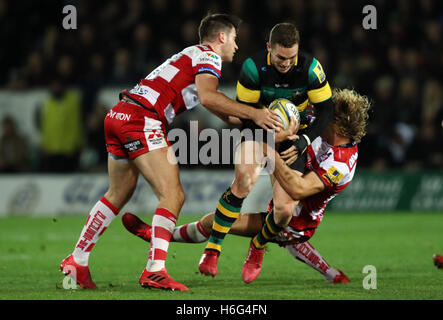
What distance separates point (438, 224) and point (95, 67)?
7013 millimetres

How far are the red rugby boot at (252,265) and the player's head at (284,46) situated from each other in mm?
1712

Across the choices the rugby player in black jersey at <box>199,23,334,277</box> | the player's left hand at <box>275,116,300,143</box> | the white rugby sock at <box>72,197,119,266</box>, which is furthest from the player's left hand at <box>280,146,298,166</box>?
the white rugby sock at <box>72,197,119,266</box>

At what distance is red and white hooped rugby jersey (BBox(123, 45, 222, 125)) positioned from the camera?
637 centimetres

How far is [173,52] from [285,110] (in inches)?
344

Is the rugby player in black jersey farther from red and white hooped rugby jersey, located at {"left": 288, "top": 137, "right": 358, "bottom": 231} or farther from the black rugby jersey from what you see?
red and white hooped rugby jersey, located at {"left": 288, "top": 137, "right": 358, "bottom": 231}

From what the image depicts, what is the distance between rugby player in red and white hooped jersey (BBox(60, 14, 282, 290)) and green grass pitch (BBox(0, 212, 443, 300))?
0.34 meters

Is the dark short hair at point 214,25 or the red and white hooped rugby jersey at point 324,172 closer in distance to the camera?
the dark short hair at point 214,25

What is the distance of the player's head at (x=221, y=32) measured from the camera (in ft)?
21.5

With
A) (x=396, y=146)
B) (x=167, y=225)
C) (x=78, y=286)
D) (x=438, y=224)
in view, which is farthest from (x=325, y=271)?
(x=396, y=146)

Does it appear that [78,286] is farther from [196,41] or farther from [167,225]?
[196,41]

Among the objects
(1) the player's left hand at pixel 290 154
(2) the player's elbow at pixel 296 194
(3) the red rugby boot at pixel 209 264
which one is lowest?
(3) the red rugby boot at pixel 209 264

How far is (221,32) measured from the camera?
257 inches

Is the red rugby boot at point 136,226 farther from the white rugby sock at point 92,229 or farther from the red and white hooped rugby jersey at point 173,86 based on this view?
the red and white hooped rugby jersey at point 173,86

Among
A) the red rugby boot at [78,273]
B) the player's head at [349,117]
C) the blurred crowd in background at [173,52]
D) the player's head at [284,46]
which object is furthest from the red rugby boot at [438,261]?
the blurred crowd in background at [173,52]
